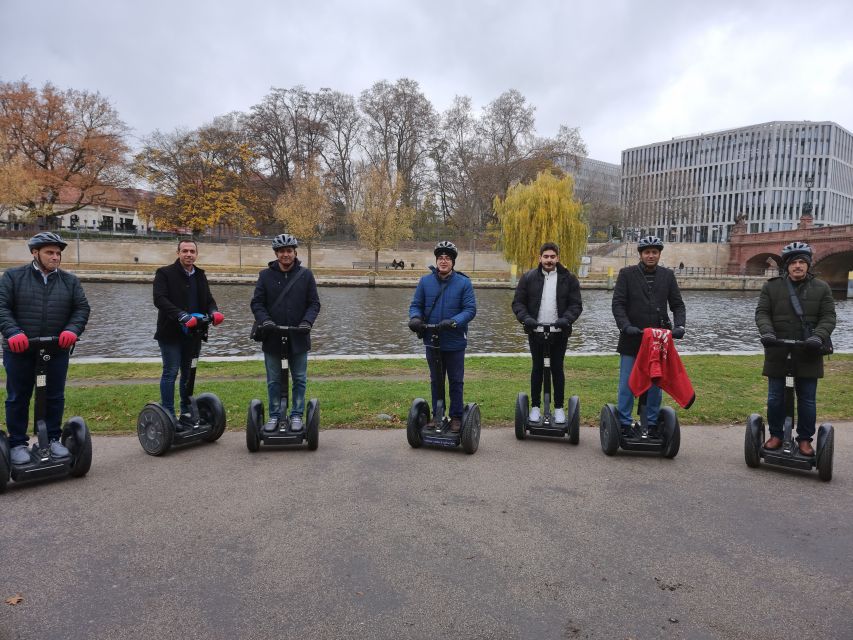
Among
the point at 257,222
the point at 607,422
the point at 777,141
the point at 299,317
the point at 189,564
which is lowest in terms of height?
the point at 189,564

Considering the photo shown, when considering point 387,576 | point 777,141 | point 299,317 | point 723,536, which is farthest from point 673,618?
point 777,141

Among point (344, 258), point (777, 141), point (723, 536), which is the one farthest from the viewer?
point (777, 141)

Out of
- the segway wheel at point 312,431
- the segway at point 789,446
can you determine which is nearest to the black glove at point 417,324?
the segway wheel at point 312,431

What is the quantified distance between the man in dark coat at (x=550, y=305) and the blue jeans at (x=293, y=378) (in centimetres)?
236

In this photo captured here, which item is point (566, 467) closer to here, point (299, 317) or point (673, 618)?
point (673, 618)

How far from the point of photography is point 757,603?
320 centimetres

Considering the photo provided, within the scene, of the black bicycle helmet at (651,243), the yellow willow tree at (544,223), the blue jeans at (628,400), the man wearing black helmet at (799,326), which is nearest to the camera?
the man wearing black helmet at (799,326)

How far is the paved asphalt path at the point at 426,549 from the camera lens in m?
3.02

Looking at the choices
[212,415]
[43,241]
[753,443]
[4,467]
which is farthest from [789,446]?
[43,241]

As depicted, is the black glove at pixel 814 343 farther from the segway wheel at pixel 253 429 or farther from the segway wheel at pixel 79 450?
the segway wheel at pixel 79 450

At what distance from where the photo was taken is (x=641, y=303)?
5871 mm

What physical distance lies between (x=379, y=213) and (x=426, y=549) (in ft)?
164

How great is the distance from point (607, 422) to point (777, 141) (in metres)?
124

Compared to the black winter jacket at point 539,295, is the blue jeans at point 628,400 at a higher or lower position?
lower
